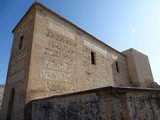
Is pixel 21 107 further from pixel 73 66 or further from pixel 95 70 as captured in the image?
pixel 95 70

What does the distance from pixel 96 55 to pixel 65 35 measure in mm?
3321

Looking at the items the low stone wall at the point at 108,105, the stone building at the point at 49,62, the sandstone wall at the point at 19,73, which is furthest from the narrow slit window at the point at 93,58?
the low stone wall at the point at 108,105

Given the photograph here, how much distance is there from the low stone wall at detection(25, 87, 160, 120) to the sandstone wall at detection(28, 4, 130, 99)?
2115 millimetres

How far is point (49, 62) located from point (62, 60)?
0.89 m

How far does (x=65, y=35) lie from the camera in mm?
7762

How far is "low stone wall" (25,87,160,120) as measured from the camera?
221 cm

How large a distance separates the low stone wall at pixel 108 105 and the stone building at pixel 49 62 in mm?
2097

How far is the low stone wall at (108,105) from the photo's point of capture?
221 centimetres

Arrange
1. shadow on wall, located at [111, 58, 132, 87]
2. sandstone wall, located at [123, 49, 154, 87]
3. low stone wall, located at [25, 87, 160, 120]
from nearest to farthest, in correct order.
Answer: low stone wall, located at [25, 87, 160, 120]
shadow on wall, located at [111, 58, 132, 87]
sandstone wall, located at [123, 49, 154, 87]

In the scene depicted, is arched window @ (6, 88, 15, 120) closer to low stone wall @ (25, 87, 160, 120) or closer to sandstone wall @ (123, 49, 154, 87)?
low stone wall @ (25, 87, 160, 120)

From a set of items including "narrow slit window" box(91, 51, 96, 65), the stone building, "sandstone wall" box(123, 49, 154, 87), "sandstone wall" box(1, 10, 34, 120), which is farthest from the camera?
"sandstone wall" box(123, 49, 154, 87)

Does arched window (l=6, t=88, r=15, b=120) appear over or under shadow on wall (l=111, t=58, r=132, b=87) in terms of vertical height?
under

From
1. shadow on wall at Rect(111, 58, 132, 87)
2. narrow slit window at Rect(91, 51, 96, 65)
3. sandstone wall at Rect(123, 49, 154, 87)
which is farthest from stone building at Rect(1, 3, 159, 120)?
sandstone wall at Rect(123, 49, 154, 87)

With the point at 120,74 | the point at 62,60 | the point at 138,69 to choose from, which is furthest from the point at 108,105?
the point at 138,69
